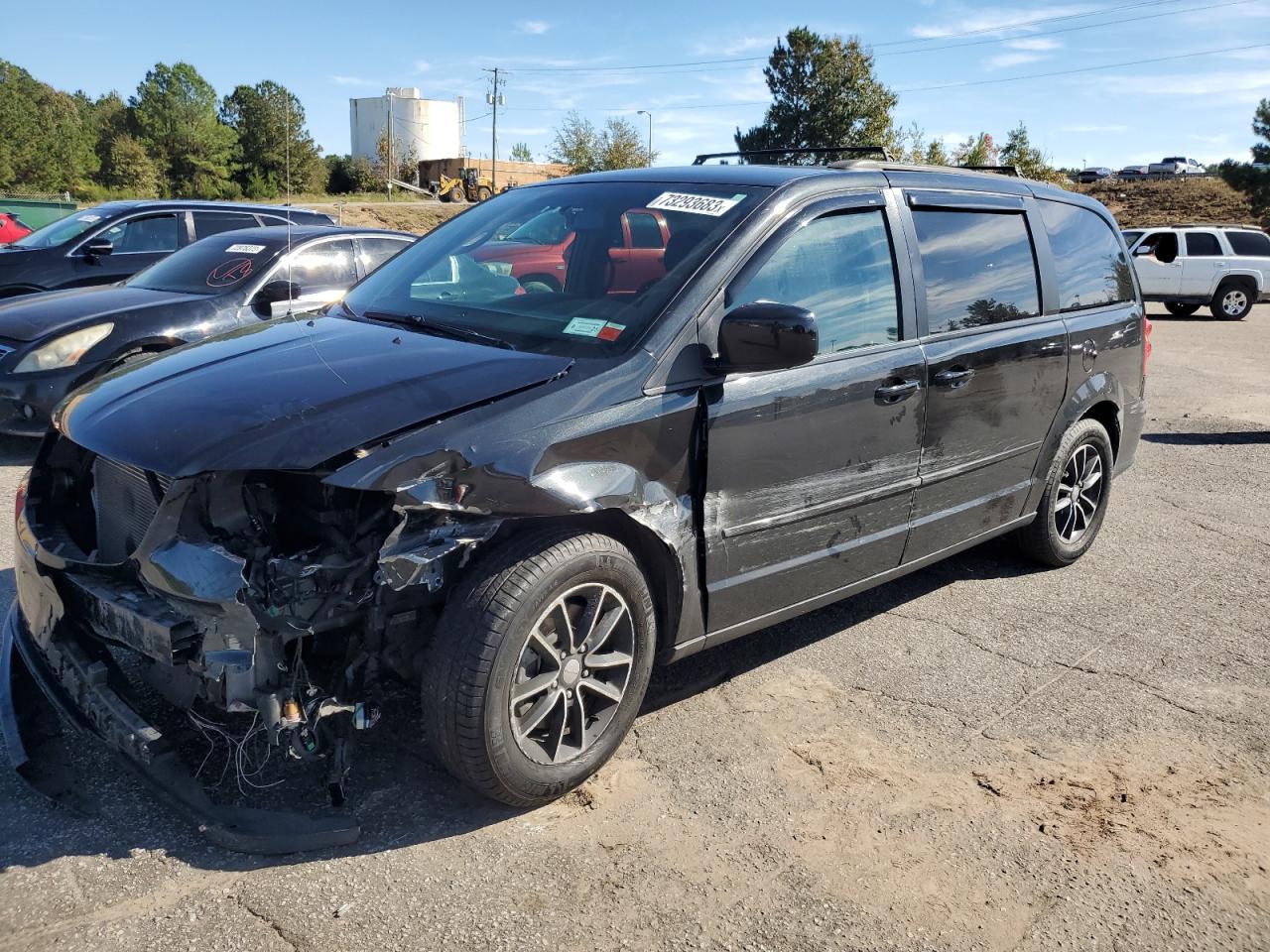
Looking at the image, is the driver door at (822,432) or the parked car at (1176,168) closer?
the driver door at (822,432)

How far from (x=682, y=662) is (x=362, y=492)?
177 cm

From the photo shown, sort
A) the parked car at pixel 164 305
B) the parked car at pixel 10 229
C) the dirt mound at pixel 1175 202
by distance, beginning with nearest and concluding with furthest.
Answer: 1. the parked car at pixel 164 305
2. the parked car at pixel 10 229
3. the dirt mound at pixel 1175 202

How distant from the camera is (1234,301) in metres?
21.7

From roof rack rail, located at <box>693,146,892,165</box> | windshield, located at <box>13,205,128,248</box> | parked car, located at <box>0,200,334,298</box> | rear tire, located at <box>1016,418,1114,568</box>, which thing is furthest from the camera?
windshield, located at <box>13,205,128,248</box>

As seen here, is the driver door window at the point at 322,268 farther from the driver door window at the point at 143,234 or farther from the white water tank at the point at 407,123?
the white water tank at the point at 407,123

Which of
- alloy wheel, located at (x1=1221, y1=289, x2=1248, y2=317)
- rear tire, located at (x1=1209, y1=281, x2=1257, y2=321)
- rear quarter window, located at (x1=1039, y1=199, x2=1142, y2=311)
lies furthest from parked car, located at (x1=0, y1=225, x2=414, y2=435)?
alloy wheel, located at (x1=1221, y1=289, x2=1248, y2=317)

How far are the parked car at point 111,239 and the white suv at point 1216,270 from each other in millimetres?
18197

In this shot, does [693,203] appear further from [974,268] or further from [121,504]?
[121,504]

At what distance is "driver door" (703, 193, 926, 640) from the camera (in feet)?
11.0

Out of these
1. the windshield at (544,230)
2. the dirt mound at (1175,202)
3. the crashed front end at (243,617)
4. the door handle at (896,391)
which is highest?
the dirt mound at (1175,202)

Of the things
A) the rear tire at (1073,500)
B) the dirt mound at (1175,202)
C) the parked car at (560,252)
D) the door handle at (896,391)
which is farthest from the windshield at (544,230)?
the dirt mound at (1175,202)

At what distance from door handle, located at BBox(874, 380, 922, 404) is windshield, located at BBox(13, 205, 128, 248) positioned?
9.23 metres

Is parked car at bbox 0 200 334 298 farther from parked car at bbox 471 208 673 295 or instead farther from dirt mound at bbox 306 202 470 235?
dirt mound at bbox 306 202 470 235

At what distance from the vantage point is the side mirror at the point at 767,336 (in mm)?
3074
